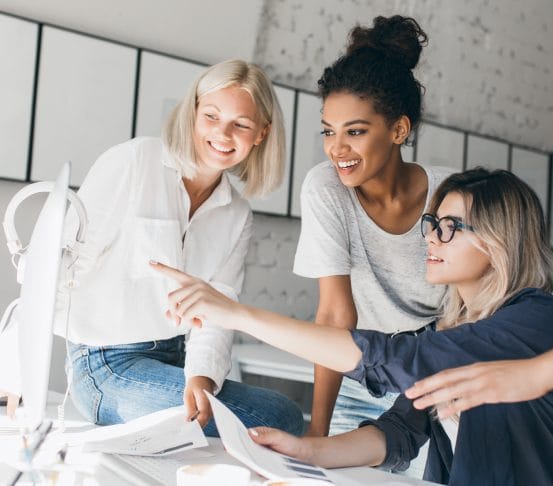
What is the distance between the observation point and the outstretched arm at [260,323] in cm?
117

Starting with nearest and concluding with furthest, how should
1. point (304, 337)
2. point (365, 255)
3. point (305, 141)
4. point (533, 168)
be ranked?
point (304, 337) < point (365, 255) < point (305, 141) < point (533, 168)

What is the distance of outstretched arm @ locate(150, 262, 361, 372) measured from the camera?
3.84ft

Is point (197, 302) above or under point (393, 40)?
under

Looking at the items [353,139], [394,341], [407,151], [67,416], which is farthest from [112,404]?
[407,151]

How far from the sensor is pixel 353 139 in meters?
1.73

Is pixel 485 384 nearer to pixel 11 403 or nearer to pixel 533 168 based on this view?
pixel 11 403

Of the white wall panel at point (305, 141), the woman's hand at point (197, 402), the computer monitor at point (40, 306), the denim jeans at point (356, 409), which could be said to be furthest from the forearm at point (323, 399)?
the white wall panel at point (305, 141)

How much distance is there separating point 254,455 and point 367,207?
3.12ft

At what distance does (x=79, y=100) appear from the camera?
2.48 meters

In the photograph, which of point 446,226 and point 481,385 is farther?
point 446,226

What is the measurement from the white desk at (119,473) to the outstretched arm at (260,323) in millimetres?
172

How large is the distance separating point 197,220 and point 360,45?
56 centimetres

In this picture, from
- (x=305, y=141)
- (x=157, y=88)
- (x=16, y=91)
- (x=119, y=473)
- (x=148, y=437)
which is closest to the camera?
(x=119, y=473)

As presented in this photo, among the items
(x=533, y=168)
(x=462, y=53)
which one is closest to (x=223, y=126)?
(x=462, y=53)
